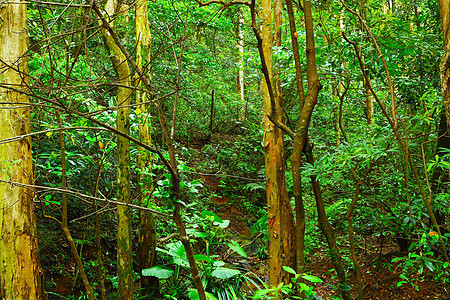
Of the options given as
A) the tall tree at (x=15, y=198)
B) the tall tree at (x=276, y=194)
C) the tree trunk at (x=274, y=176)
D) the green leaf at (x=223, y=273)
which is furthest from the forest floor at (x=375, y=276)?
the tall tree at (x=15, y=198)

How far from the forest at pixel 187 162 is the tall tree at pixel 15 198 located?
0.02 m

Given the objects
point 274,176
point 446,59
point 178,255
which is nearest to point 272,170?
point 274,176

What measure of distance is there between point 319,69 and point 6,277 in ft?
14.1

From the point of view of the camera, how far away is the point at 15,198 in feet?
11.5

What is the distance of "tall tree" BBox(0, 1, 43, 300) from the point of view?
3.40 m

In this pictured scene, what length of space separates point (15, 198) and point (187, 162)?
2.40m

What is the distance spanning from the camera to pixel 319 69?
12.3 feet

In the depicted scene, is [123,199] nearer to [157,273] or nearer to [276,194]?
[157,273]

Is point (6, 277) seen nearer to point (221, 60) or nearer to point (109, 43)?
point (109, 43)

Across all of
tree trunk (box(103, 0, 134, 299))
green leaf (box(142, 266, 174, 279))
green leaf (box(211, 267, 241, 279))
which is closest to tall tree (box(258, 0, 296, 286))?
green leaf (box(211, 267, 241, 279))

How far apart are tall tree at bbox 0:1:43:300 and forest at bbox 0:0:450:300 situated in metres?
0.02

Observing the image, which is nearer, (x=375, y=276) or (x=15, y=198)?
(x=15, y=198)

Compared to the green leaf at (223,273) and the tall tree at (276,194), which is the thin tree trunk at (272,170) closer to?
the tall tree at (276,194)

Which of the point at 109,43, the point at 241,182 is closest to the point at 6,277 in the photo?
the point at 109,43
